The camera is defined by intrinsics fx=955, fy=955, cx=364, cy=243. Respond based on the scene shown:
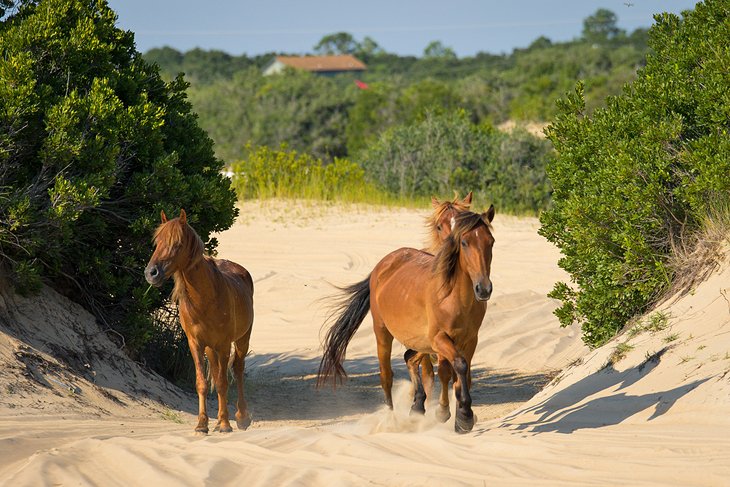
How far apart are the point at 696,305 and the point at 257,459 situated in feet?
14.9

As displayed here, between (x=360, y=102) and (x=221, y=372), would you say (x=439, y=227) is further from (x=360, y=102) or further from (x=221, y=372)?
(x=360, y=102)

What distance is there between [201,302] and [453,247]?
7.60 ft

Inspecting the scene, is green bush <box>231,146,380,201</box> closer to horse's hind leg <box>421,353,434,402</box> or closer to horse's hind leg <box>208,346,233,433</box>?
horse's hind leg <box>421,353,434,402</box>

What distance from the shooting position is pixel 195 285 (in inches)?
319

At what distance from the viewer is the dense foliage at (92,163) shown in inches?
344

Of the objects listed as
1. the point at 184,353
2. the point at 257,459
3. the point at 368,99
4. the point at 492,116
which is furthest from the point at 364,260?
the point at 492,116

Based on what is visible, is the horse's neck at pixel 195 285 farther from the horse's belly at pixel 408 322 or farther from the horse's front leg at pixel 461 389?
the horse's front leg at pixel 461 389

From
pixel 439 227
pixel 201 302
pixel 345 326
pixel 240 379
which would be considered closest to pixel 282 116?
pixel 345 326

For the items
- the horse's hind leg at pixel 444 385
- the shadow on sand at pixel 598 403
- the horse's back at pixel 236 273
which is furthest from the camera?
the horse's back at pixel 236 273

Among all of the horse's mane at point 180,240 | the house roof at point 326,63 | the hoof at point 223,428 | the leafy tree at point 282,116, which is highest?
the house roof at point 326,63

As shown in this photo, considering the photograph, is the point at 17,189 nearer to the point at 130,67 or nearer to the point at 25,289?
the point at 25,289

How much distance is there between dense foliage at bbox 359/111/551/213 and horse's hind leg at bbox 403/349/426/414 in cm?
1472

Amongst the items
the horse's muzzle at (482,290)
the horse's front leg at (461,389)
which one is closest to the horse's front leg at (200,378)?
the horse's front leg at (461,389)

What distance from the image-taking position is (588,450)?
6133mm
